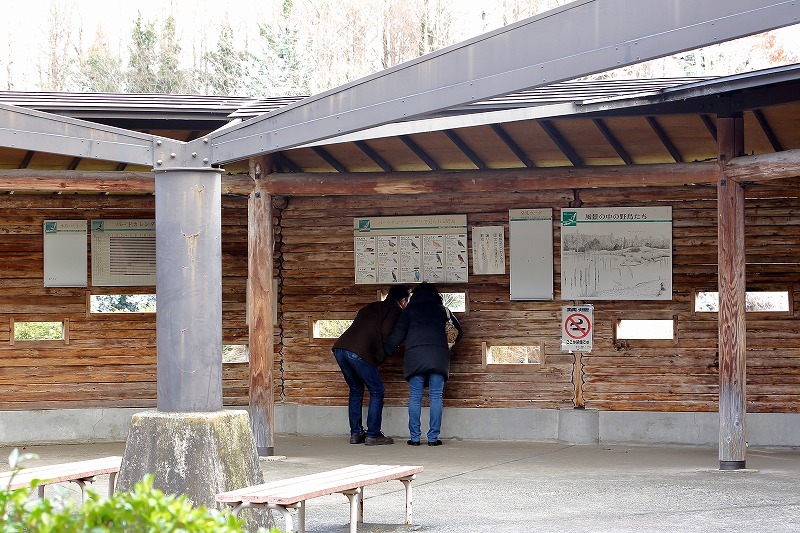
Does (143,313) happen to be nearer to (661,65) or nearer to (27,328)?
(27,328)

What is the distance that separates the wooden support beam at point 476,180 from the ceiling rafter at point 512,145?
117 mm

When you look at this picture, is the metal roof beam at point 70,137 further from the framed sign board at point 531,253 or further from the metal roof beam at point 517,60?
the framed sign board at point 531,253

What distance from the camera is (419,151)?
35.7ft

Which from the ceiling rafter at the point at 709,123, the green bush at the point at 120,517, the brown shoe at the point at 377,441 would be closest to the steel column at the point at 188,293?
the green bush at the point at 120,517

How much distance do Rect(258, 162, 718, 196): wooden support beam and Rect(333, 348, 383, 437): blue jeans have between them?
204 cm

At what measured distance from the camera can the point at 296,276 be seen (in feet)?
42.6

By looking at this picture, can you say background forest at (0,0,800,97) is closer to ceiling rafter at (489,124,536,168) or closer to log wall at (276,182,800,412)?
log wall at (276,182,800,412)

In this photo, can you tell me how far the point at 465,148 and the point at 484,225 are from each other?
1759mm

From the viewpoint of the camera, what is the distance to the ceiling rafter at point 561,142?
1014cm

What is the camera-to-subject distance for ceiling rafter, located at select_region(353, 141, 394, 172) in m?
10.8

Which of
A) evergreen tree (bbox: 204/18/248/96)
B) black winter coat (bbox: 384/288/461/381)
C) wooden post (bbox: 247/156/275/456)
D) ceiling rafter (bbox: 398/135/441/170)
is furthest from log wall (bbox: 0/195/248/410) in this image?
evergreen tree (bbox: 204/18/248/96)

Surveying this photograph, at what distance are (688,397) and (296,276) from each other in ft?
15.0

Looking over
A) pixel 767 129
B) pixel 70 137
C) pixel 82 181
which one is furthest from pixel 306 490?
pixel 767 129

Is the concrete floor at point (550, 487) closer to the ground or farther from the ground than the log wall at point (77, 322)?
closer to the ground
